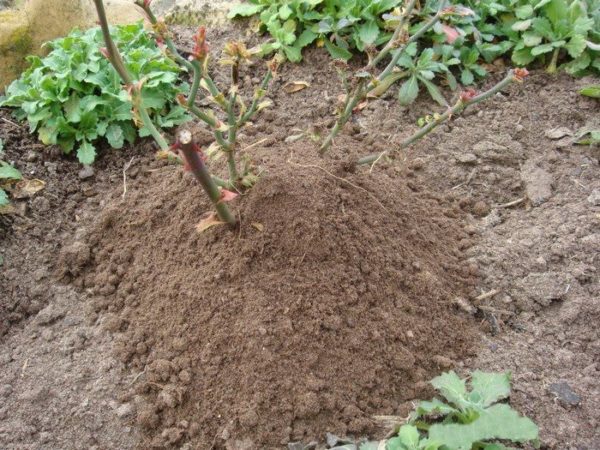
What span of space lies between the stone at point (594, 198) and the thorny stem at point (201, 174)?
1589 mm

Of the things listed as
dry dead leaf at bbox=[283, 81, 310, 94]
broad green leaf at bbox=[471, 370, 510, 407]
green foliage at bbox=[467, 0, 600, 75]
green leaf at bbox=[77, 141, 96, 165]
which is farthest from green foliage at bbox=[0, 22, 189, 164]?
broad green leaf at bbox=[471, 370, 510, 407]

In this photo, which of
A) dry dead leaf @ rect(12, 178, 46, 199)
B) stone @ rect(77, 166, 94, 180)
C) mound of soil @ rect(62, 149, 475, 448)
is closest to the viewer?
mound of soil @ rect(62, 149, 475, 448)

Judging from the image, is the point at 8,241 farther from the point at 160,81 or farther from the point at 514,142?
the point at 514,142

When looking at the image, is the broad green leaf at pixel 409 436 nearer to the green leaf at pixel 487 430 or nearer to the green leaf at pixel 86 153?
the green leaf at pixel 487 430

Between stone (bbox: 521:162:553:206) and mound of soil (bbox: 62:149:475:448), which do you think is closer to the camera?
mound of soil (bbox: 62:149:475:448)

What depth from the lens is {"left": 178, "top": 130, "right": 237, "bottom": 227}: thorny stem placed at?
1.82 metres

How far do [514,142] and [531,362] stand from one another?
126cm

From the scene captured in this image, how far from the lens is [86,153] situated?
2.90 meters

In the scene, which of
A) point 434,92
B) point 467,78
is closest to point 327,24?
point 434,92

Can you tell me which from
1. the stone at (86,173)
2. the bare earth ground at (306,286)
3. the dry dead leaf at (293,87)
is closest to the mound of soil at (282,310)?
the bare earth ground at (306,286)

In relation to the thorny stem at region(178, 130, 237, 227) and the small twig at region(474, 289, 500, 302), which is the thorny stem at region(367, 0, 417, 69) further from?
the small twig at region(474, 289, 500, 302)

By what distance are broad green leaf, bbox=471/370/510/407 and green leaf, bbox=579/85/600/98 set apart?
73.4 inches

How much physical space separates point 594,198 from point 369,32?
4.67 feet

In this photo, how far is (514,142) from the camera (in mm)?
3088
